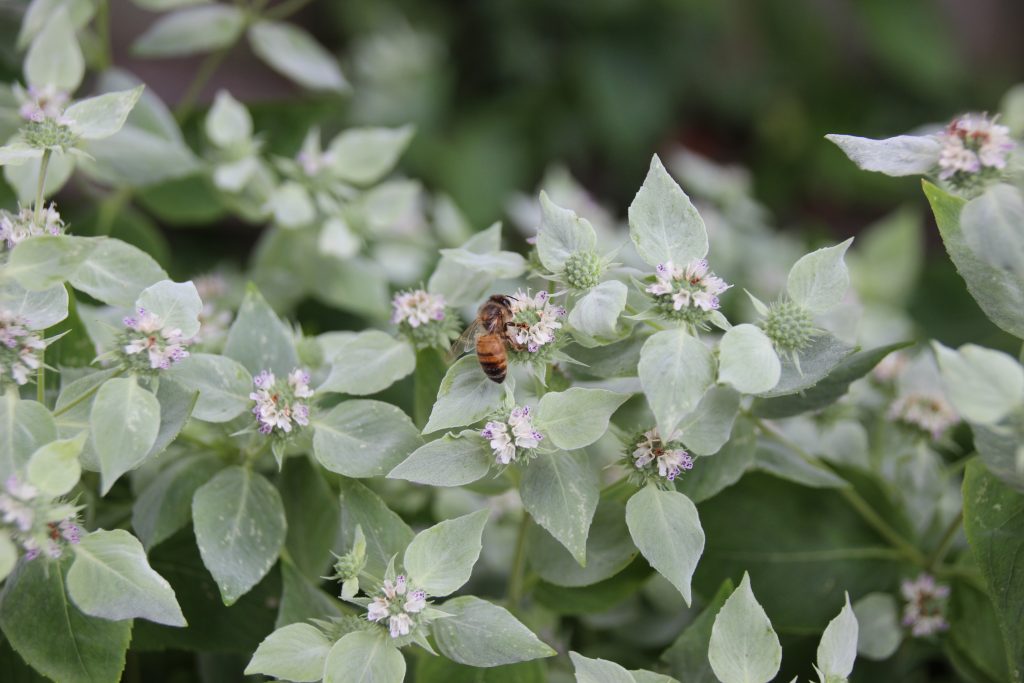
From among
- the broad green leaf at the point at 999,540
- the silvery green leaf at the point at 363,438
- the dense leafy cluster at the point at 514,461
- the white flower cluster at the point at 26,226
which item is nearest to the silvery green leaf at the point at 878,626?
the dense leafy cluster at the point at 514,461

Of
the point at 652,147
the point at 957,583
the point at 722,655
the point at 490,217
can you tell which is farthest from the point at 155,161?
the point at 652,147

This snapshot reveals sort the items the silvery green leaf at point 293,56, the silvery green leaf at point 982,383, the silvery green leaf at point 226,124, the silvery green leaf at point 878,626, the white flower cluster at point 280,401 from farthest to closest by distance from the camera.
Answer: the silvery green leaf at point 293,56
the silvery green leaf at point 226,124
the silvery green leaf at point 878,626
the white flower cluster at point 280,401
the silvery green leaf at point 982,383

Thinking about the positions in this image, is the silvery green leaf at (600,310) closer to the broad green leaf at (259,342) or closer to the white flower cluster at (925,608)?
the broad green leaf at (259,342)

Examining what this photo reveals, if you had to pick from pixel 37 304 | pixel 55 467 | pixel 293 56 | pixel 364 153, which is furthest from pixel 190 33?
pixel 55 467

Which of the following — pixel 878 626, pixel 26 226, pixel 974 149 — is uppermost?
pixel 974 149

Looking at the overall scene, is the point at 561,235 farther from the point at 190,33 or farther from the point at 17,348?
the point at 190,33

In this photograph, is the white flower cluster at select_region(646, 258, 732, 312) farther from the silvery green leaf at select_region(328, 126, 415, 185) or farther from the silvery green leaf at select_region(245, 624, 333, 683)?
the silvery green leaf at select_region(328, 126, 415, 185)
